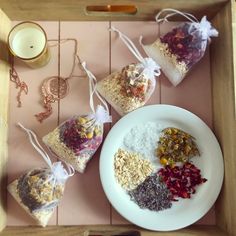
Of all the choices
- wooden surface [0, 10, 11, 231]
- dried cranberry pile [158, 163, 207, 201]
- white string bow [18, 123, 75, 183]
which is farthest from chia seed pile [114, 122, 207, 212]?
wooden surface [0, 10, 11, 231]

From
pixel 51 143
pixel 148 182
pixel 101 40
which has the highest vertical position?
pixel 101 40

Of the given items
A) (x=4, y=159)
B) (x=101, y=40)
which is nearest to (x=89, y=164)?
(x=4, y=159)

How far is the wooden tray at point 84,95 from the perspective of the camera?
3.40ft

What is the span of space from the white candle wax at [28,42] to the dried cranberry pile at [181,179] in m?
0.47

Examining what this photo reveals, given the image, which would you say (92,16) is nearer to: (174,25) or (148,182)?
(174,25)

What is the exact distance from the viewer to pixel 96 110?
107 centimetres

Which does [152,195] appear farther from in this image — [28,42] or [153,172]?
[28,42]

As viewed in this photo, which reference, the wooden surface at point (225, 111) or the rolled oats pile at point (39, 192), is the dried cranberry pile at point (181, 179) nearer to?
the wooden surface at point (225, 111)

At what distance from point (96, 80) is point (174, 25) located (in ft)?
0.92

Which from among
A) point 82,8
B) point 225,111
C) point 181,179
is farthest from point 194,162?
point 82,8

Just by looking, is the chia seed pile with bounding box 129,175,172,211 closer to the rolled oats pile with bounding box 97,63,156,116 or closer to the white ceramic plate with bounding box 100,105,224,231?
the white ceramic plate with bounding box 100,105,224,231

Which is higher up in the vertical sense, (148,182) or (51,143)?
(51,143)

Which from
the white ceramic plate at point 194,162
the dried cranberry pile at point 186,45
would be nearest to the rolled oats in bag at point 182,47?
the dried cranberry pile at point 186,45

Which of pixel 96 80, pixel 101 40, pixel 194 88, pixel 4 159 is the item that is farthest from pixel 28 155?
pixel 194 88
